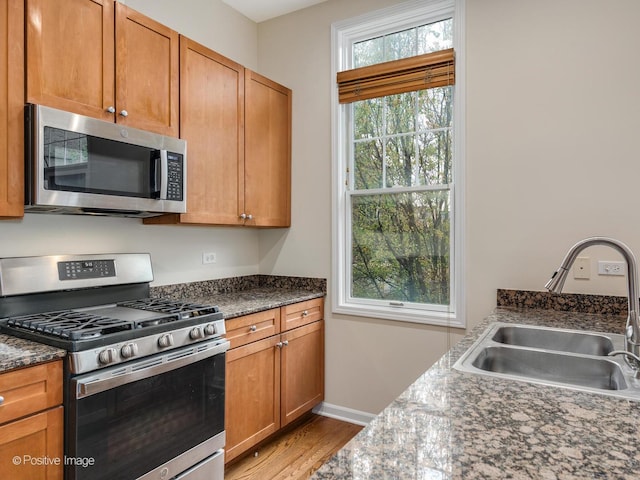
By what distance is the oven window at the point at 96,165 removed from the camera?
164cm

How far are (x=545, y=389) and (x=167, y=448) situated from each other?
1.47m

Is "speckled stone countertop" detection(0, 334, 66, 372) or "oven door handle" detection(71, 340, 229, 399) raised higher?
"speckled stone countertop" detection(0, 334, 66, 372)

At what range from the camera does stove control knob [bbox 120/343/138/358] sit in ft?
5.03

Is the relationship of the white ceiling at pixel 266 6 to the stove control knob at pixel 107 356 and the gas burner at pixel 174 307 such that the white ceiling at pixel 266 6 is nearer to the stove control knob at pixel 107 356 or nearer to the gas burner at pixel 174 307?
the gas burner at pixel 174 307

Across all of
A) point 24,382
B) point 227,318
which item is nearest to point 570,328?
point 227,318

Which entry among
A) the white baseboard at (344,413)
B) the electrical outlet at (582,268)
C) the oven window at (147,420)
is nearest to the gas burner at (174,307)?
the oven window at (147,420)

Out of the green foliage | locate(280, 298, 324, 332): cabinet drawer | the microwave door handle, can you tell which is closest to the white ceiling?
the green foliage

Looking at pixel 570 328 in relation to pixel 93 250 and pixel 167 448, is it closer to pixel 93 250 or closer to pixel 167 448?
pixel 167 448

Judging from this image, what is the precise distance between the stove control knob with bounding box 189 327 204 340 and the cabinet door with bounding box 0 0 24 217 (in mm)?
810

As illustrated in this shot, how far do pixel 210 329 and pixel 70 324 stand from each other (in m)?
0.57

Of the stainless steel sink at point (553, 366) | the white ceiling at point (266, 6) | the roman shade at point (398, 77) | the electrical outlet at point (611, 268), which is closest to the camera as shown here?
the stainless steel sink at point (553, 366)

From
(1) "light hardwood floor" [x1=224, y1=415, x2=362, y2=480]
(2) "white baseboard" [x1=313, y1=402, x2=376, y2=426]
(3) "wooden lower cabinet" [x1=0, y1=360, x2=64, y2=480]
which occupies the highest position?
(3) "wooden lower cabinet" [x1=0, y1=360, x2=64, y2=480]

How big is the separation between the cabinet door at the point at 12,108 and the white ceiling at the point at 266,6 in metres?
1.68

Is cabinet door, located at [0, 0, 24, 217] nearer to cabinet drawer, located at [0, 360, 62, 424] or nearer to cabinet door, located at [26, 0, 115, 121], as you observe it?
cabinet door, located at [26, 0, 115, 121]
